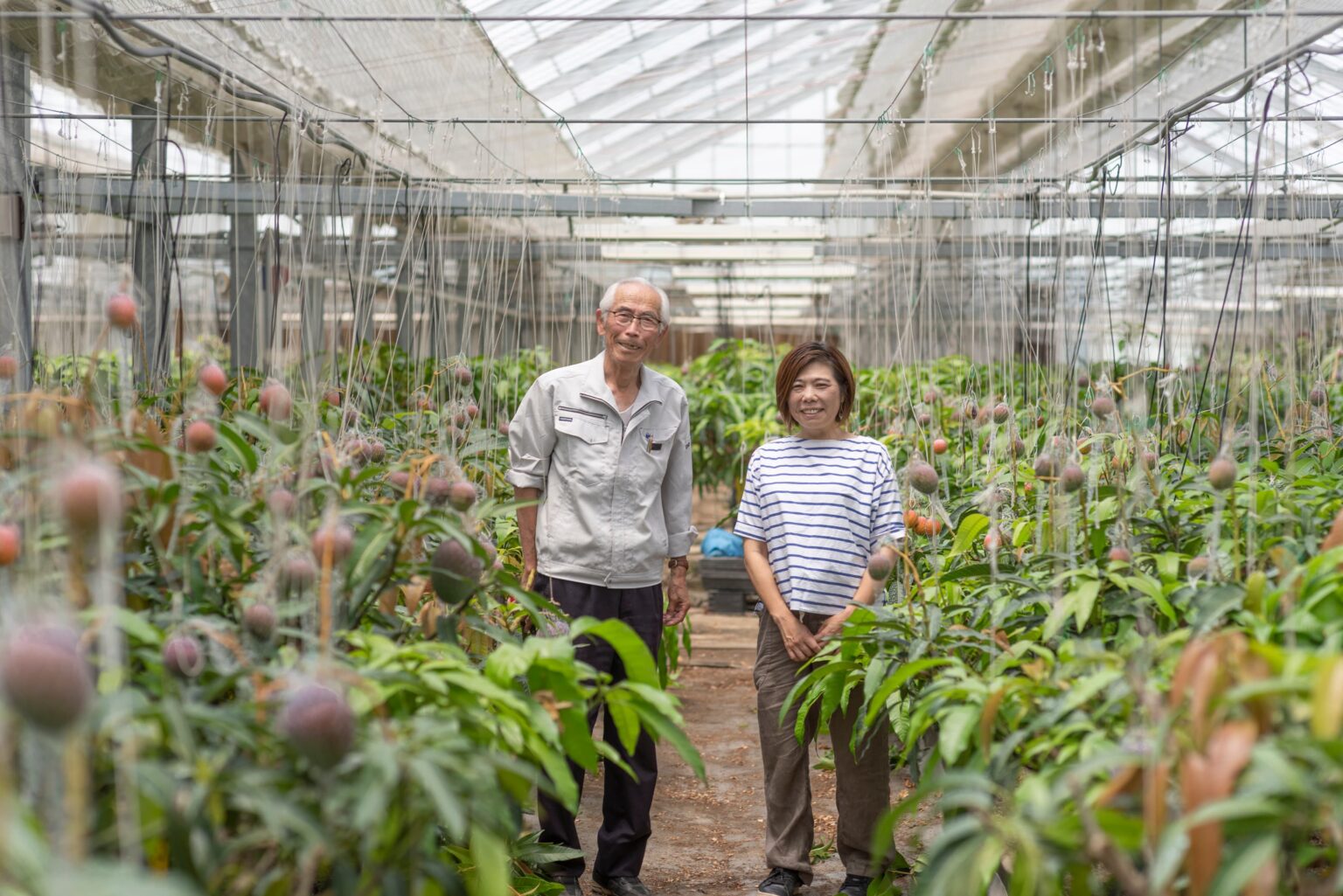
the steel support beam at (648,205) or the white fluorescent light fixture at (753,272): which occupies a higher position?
the white fluorescent light fixture at (753,272)

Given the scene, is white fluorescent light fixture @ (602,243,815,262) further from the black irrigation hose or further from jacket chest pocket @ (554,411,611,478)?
jacket chest pocket @ (554,411,611,478)

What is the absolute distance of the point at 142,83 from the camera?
14.7 ft

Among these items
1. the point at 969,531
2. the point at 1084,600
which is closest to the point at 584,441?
the point at 969,531

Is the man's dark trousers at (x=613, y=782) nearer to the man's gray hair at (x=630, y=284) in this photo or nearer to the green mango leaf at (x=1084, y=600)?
the man's gray hair at (x=630, y=284)

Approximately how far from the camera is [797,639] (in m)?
2.23

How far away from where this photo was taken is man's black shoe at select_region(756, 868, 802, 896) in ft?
7.69

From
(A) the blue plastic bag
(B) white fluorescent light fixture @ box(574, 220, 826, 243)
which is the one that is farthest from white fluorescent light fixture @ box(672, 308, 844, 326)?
(A) the blue plastic bag

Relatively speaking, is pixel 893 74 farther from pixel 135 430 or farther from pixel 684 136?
pixel 135 430

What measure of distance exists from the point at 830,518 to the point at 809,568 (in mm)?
102

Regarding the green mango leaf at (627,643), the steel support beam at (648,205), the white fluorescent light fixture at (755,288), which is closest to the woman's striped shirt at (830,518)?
the green mango leaf at (627,643)

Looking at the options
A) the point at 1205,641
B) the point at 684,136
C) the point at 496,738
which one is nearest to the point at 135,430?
the point at 496,738

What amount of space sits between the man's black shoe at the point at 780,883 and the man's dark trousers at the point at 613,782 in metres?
0.25

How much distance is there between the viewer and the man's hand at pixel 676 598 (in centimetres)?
253

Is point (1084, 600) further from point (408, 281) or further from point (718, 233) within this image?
point (718, 233)
